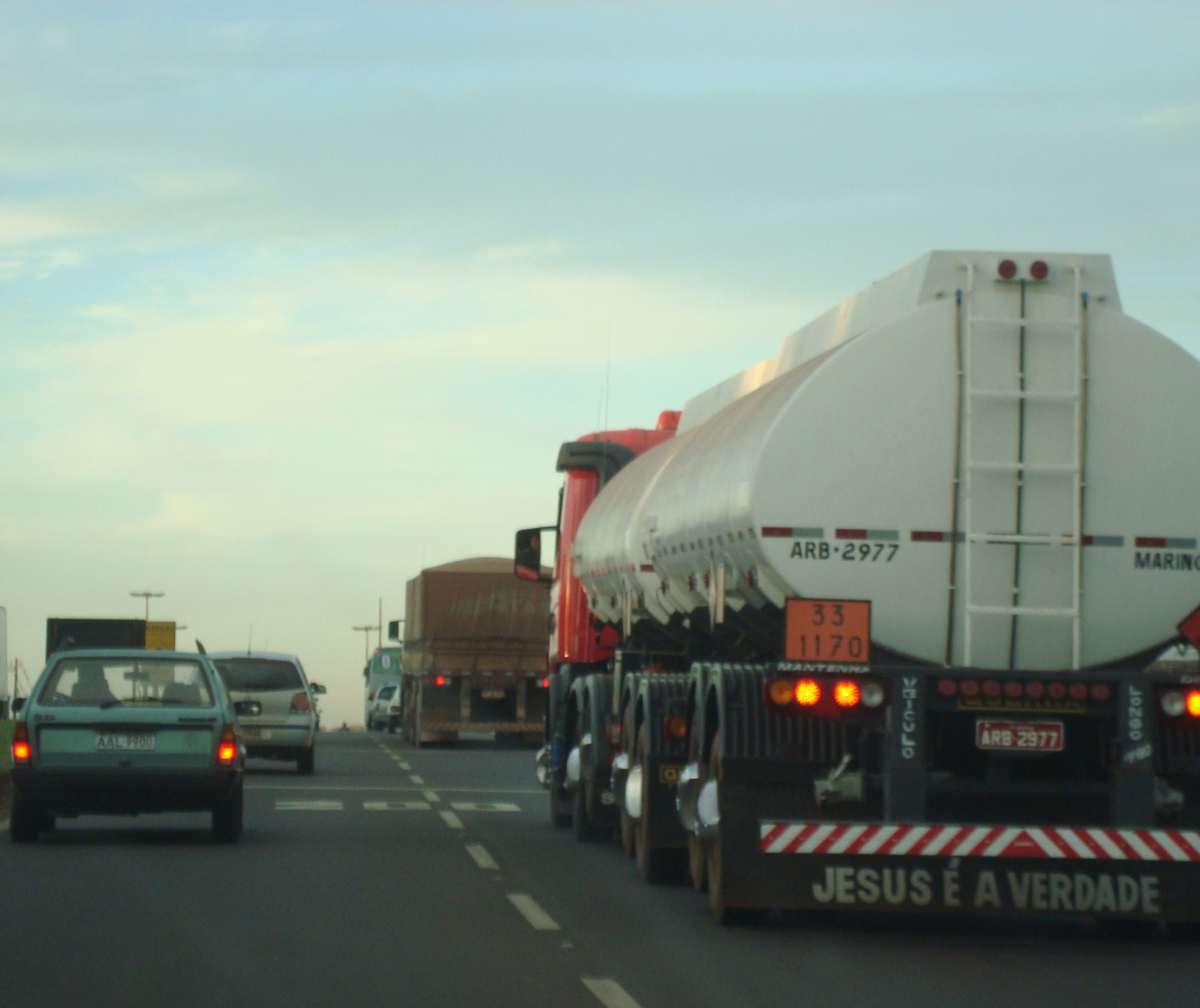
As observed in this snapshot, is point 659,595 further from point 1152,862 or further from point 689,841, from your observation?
point 1152,862

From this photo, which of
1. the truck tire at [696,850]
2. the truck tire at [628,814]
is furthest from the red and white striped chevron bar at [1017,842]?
the truck tire at [628,814]

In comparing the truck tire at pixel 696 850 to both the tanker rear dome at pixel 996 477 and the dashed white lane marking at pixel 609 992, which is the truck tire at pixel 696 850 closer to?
the tanker rear dome at pixel 996 477

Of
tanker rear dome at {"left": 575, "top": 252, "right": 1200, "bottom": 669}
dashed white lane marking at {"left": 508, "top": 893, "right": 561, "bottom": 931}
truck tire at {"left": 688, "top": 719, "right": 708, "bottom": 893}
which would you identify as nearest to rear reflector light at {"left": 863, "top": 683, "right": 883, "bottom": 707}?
tanker rear dome at {"left": 575, "top": 252, "right": 1200, "bottom": 669}

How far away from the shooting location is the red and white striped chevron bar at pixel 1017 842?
447 inches

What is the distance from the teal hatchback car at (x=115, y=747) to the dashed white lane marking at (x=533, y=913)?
13.9ft

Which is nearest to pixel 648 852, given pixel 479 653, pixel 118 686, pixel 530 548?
pixel 118 686

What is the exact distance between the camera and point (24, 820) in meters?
17.8

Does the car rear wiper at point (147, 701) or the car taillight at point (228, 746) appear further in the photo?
the car rear wiper at point (147, 701)

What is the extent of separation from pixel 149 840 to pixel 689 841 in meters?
5.82

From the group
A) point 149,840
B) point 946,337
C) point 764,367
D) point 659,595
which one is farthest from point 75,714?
point 946,337

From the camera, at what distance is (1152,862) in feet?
38.0

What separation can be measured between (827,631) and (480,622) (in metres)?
32.6

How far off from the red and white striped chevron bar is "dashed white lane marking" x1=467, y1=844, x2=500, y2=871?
16.3 feet

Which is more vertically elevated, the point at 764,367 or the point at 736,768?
the point at 764,367
